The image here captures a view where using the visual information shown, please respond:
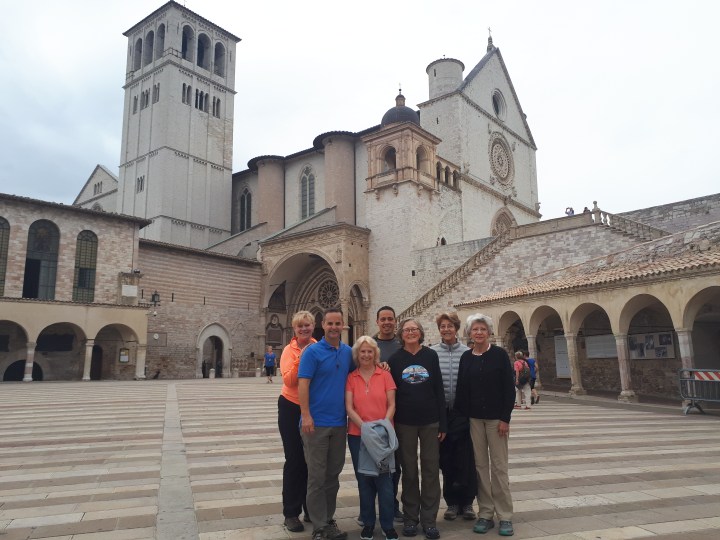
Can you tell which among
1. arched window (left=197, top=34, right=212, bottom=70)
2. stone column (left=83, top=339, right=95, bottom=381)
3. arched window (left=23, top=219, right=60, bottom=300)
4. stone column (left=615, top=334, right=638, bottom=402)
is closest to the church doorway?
stone column (left=83, top=339, right=95, bottom=381)

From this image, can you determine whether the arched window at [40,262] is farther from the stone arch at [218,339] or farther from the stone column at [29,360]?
the stone arch at [218,339]

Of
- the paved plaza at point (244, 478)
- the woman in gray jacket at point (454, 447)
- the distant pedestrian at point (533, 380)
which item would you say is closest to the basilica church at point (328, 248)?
the distant pedestrian at point (533, 380)

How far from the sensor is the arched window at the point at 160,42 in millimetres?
43344

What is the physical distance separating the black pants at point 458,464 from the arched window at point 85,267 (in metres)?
24.6

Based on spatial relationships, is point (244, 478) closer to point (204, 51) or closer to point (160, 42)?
point (160, 42)

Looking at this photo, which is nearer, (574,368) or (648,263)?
(648,263)

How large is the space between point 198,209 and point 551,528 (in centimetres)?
4077

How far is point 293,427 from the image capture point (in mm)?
4477

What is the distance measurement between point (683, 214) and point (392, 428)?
77.2 feet

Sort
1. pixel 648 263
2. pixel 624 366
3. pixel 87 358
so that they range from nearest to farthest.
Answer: pixel 624 366, pixel 648 263, pixel 87 358

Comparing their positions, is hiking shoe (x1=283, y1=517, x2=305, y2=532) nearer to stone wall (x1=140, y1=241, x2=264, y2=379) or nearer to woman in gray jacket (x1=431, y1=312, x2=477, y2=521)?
woman in gray jacket (x1=431, y1=312, x2=477, y2=521)

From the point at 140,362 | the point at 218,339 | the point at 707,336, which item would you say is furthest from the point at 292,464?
the point at 218,339

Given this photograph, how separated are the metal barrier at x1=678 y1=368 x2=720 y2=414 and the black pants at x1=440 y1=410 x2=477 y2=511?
985 centimetres

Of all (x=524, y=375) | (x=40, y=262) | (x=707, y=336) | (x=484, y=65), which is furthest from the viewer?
(x=484, y=65)
